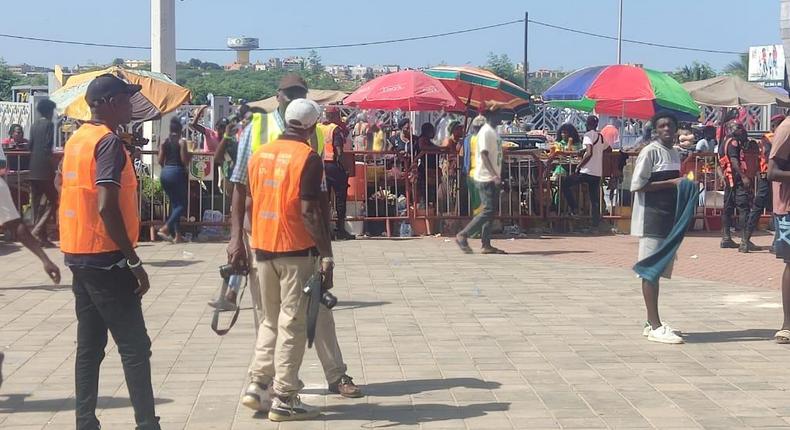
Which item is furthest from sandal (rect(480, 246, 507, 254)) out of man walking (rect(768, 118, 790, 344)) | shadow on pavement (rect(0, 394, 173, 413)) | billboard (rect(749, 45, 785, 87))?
billboard (rect(749, 45, 785, 87))

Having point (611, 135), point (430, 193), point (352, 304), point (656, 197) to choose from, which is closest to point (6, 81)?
point (611, 135)

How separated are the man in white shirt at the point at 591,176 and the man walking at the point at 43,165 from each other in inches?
290

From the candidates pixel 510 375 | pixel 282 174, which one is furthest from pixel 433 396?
pixel 282 174

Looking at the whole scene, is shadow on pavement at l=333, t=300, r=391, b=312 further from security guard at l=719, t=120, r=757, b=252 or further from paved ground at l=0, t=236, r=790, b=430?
security guard at l=719, t=120, r=757, b=252

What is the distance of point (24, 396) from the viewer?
675cm

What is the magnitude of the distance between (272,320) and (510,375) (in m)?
1.86

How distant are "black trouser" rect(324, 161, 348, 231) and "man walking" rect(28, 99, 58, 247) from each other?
11.6 ft

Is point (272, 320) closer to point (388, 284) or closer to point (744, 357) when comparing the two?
point (744, 357)

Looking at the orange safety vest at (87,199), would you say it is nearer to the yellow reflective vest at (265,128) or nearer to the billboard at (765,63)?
the yellow reflective vest at (265,128)

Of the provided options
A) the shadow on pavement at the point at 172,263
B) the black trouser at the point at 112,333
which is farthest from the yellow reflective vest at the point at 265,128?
the shadow on pavement at the point at 172,263

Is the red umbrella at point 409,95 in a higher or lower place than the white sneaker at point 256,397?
higher

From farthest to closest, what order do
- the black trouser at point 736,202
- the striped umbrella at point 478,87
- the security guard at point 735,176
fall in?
the striped umbrella at point 478,87
the black trouser at point 736,202
the security guard at point 735,176

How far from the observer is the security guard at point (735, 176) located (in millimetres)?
14859

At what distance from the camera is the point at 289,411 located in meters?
6.17
